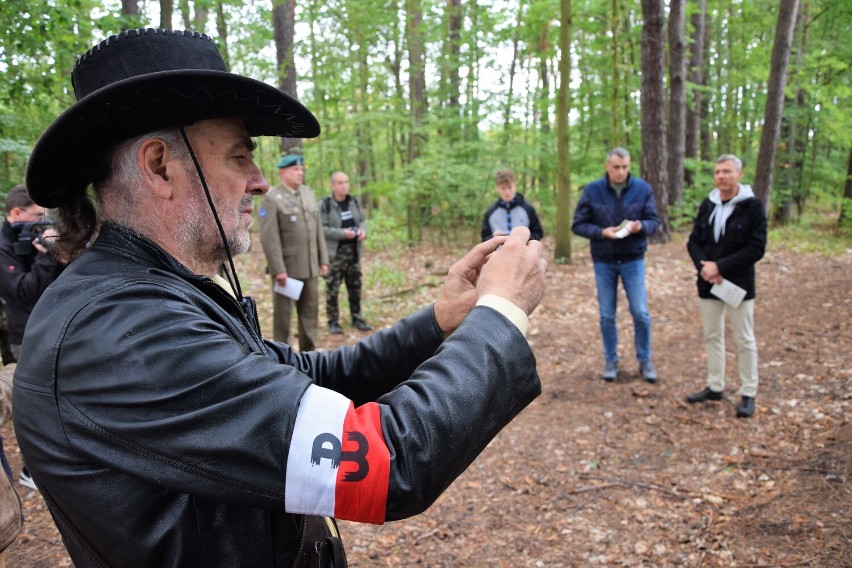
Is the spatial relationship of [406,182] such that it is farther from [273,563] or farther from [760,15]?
[760,15]

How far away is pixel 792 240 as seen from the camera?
13.0 meters

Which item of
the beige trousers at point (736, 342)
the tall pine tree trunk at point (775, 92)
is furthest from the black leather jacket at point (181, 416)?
the tall pine tree trunk at point (775, 92)

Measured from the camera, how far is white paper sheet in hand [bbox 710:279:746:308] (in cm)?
512

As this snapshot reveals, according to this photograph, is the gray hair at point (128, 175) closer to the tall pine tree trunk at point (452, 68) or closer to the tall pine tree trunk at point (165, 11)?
the tall pine tree trunk at point (165, 11)

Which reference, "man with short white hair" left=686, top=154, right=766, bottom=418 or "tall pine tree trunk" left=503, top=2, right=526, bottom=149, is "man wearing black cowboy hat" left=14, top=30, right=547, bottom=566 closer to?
"man with short white hair" left=686, top=154, right=766, bottom=418

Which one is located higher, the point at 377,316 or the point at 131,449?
the point at 131,449

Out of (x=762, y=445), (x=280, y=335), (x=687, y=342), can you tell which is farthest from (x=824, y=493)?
(x=280, y=335)

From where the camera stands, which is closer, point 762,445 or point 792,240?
point 762,445

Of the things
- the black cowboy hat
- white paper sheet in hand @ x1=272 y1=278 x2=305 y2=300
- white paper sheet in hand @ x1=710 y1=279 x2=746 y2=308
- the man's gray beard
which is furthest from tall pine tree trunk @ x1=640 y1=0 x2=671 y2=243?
the man's gray beard

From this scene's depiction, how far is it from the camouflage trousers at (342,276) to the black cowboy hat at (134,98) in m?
7.10

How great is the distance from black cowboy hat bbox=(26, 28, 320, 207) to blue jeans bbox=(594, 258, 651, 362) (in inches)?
208

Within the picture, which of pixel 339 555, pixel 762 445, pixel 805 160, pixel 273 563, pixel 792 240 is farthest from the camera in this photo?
pixel 805 160

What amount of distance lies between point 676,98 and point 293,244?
36.0ft

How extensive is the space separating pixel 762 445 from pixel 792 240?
10370 mm
